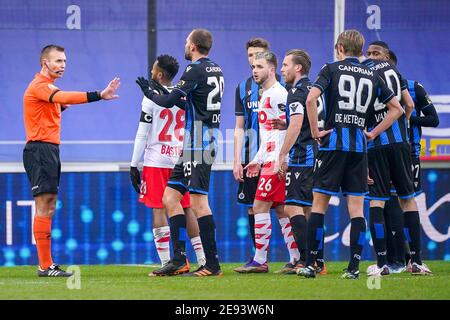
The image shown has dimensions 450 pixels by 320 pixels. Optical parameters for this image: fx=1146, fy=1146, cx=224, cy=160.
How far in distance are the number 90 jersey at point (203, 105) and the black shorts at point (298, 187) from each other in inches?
33.2

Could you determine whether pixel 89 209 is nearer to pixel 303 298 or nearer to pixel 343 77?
pixel 343 77

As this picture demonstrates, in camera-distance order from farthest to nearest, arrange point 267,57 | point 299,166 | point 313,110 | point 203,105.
Answer: point 299,166 < point 267,57 < point 203,105 < point 313,110

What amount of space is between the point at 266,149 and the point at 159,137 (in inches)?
36.3

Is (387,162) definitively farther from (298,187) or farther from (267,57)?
(267,57)

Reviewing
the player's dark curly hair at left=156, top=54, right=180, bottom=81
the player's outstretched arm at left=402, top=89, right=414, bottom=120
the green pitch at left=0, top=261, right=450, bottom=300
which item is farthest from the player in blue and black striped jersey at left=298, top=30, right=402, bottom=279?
the player's dark curly hair at left=156, top=54, right=180, bottom=81

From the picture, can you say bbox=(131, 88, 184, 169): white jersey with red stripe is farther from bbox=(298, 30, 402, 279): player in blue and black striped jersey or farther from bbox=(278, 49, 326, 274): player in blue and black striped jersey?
bbox=(298, 30, 402, 279): player in blue and black striped jersey

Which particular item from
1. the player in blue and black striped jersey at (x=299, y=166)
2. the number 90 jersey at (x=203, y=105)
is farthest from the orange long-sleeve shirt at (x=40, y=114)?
the player in blue and black striped jersey at (x=299, y=166)

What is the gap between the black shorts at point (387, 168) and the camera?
9.05m

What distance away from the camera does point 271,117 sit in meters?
9.41

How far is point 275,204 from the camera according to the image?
32.4ft

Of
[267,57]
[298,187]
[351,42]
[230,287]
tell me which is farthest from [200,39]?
[230,287]

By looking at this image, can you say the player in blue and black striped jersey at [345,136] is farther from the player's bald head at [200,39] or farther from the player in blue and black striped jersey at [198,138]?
the player's bald head at [200,39]

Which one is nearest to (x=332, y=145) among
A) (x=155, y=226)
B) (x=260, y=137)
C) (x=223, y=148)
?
(x=260, y=137)

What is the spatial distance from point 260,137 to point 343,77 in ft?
4.77
